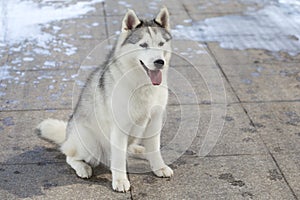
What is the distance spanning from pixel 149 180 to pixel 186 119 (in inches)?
45.1

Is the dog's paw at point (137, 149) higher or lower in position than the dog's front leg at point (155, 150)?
lower

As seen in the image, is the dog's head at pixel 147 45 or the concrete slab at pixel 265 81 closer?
the dog's head at pixel 147 45

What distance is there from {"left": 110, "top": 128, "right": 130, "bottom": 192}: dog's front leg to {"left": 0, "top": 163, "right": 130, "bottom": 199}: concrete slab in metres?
0.07

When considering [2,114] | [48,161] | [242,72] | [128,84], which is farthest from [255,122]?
[2,114]

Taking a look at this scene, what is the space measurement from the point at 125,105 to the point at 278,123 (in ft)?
6.19

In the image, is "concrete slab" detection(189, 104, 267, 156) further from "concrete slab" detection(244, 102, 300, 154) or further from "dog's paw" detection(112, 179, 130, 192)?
"dog's paw" detection(112, 179, 130, 192)

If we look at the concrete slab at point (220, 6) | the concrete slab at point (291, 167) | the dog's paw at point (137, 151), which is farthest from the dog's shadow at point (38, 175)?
the concrete slab at point (220, 6)

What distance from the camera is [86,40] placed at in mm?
7391

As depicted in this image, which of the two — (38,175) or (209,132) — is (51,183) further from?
(209,132)

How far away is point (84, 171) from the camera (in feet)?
15.3

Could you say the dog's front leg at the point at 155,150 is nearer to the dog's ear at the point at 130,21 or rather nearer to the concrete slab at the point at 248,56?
the dog's ear at the point at 130,21

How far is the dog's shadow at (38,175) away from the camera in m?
4.51

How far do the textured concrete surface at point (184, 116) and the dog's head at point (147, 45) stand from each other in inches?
39.2

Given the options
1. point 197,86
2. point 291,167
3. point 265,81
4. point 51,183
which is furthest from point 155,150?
point 265,81
